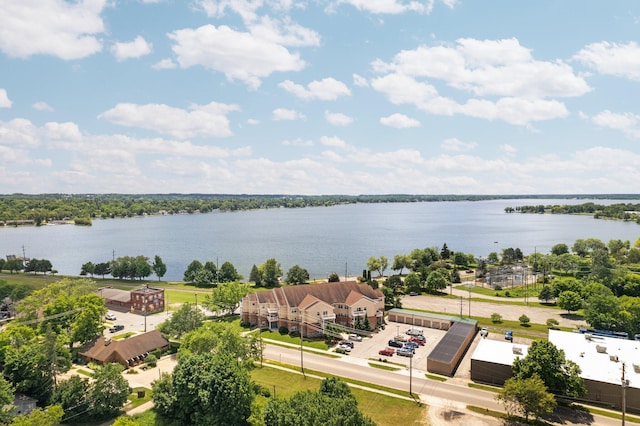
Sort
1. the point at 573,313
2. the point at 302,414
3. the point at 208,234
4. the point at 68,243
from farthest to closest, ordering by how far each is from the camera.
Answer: the point at 208,234, the point at 68,243, the point at 573,313, the point at 302,414

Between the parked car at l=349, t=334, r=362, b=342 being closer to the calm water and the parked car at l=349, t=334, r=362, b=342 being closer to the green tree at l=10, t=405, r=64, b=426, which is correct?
the green tree at l=10, t=405, r=64, b=426

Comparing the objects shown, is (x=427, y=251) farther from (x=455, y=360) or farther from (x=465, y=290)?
(x=455, y=360)

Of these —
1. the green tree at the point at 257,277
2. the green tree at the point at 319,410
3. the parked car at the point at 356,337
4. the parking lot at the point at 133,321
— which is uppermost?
the green tree at the point at 319,410

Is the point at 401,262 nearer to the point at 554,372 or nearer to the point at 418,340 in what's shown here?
the point at 418,340

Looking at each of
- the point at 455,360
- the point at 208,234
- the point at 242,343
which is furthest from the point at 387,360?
the point at 208,234

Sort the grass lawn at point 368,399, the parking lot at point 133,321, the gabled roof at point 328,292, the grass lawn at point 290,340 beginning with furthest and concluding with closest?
the parking lot at point 133,321 → the gabled roof at point 328,292 → the grass lawn at point 290,340 → the grass lawn at point 368,399

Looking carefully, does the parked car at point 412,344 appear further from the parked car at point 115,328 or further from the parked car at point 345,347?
the parked car at point 115,328

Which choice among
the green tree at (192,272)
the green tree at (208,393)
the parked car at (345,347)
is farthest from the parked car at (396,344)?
the green tree at (192,272)
